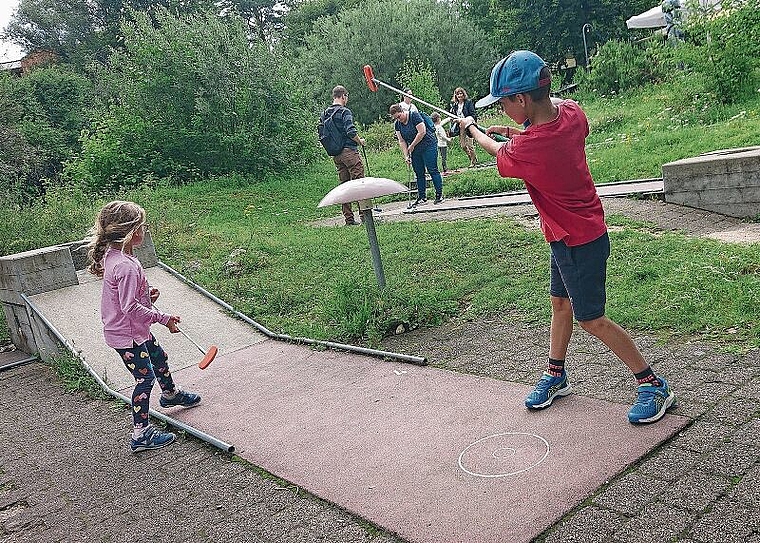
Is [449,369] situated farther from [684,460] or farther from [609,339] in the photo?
[684,460]

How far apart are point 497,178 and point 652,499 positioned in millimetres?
10800

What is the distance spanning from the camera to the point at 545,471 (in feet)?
11.7

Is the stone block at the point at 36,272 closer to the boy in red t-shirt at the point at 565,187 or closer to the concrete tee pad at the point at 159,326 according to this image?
the concrete tee pad at the point at 159,326

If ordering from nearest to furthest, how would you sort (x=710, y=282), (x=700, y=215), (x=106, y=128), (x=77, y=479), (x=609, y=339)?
(x=609, y=339), (x=77, y=479), (x=710, y=282), (x=700, y=215), (x=106, y=128)

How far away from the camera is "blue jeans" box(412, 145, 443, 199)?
12180 mm

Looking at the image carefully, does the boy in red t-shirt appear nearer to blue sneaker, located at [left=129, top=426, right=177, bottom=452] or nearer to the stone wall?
blue sneaker, located at [left=129, top=426, right=177, bottom=452]

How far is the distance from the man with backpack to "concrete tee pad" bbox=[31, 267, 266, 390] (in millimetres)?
3664

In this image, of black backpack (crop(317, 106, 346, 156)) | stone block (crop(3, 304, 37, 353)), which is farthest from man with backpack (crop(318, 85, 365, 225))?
stone block (crop(3, 304, 37, 353))

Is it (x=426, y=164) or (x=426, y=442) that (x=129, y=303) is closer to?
(x=426, y=442)

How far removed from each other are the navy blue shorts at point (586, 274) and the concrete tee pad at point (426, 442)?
60cm

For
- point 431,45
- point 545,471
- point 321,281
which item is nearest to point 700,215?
point 321,281

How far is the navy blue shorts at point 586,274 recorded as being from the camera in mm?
3881

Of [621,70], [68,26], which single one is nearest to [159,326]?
[621,70]

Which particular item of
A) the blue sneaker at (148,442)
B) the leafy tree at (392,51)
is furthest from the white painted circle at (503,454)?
the leafy tree at (392,51)
